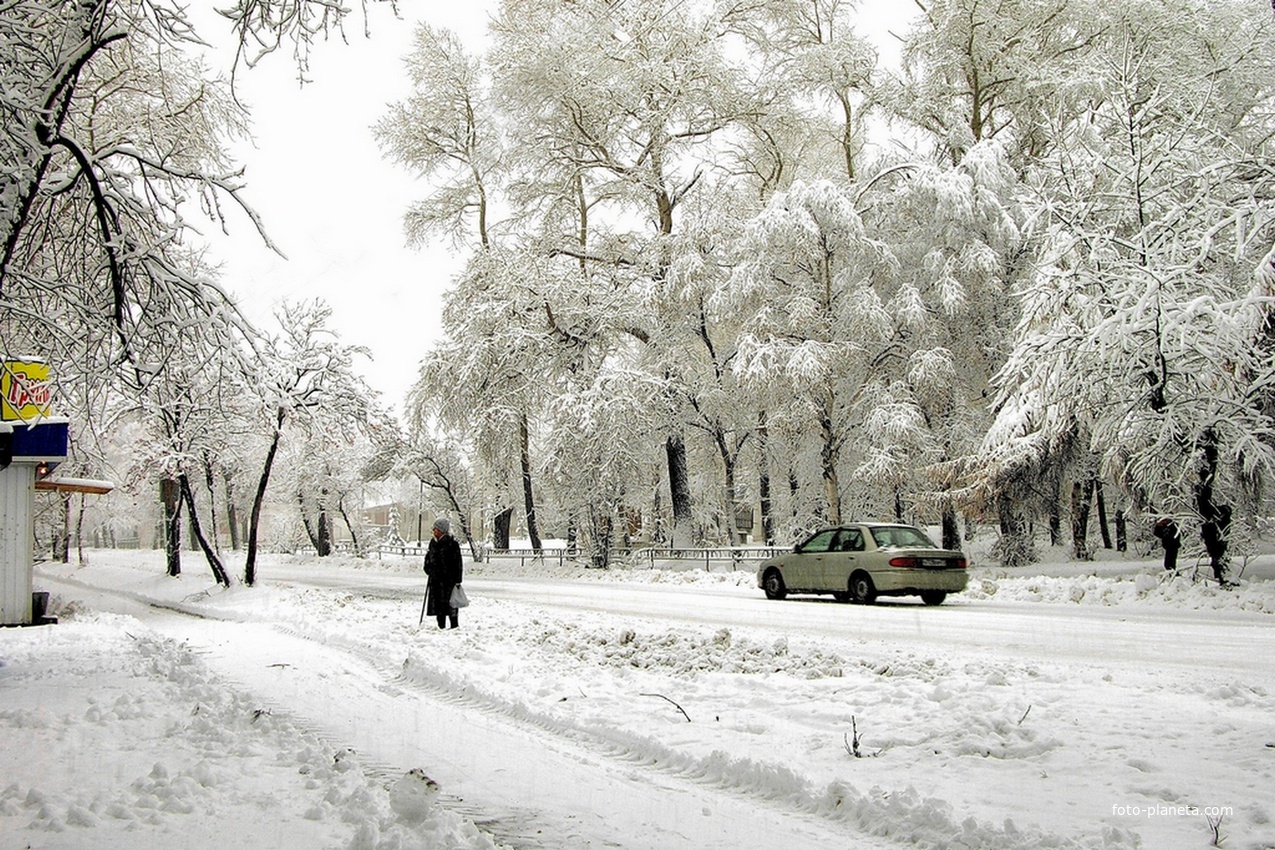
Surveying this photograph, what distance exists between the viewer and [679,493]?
31297mm

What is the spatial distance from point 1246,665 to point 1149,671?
4.13 feet

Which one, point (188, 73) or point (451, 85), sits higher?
point (451, 85)

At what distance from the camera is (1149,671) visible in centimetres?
895

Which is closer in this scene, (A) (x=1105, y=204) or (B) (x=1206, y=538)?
(B) (x=1206, y=538)

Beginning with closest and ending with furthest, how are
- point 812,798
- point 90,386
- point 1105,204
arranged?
point 812,798 → point 90,386 → point 1105,204

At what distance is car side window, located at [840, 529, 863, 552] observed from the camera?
1728cm

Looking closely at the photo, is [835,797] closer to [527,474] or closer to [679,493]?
[679,493]

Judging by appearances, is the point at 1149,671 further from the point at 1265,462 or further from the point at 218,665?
the point at 218,665

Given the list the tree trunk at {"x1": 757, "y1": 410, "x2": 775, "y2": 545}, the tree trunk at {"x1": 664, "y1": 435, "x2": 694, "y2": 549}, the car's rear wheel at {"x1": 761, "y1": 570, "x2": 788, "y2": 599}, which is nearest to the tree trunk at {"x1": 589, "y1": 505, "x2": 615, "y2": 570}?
the tree trunk at {"x1": 664, "y1": 435, "x2": 694, "y2": 549}

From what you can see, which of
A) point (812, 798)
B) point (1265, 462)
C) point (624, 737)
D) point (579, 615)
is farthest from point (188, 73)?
point (1265, 462)

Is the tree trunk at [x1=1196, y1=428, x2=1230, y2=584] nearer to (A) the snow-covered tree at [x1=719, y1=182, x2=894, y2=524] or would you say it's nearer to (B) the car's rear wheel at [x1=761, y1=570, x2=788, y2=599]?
(B) the car's rear wheel at [x1=761, y1=570, x2=788, y2=599]

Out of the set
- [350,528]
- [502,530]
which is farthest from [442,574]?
[350,528]

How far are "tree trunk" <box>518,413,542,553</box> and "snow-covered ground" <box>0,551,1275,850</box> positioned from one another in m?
19.1

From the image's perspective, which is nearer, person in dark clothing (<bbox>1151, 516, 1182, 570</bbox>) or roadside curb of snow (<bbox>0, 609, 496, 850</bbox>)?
roadside curb of snow (<bbox>0, 609, 496, 850</bbox>)
